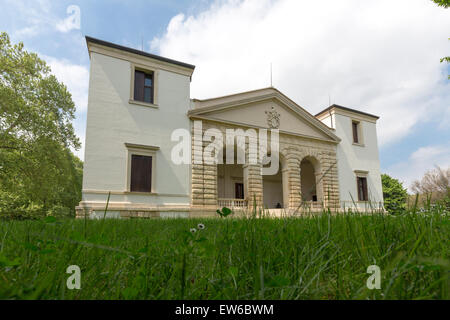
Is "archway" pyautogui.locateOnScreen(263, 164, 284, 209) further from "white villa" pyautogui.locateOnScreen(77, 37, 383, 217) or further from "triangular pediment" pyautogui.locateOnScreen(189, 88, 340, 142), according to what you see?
"triangular pediment" pyautogui.locateOnScreen(189, 88, 340, 142)

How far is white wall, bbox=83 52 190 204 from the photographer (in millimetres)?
12453

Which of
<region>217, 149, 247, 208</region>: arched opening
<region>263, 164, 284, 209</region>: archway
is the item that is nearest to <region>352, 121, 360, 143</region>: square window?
<region>263, 164, 284, 209</region>: archway

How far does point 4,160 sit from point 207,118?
488 inches

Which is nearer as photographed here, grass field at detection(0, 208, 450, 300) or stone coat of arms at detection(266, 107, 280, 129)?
grass field at detection(0, 208, 450, 300)

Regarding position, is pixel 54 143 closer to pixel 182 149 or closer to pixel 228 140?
pixel 182 149

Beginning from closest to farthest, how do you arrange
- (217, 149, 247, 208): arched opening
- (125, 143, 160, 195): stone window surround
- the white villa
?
the white villa
(125, 143, 160, 195): stone window surround
(217, 149, 247, 208): arched opening

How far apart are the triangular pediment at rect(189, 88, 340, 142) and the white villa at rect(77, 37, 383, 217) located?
0.07 m

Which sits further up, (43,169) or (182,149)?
(182,149)

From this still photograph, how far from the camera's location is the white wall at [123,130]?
12.5 m

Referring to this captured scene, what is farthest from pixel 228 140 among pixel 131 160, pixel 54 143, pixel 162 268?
pixel 162 268

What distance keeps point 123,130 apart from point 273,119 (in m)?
10.0

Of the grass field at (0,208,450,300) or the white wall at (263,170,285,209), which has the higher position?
the white wall at (263,170,285,209)
